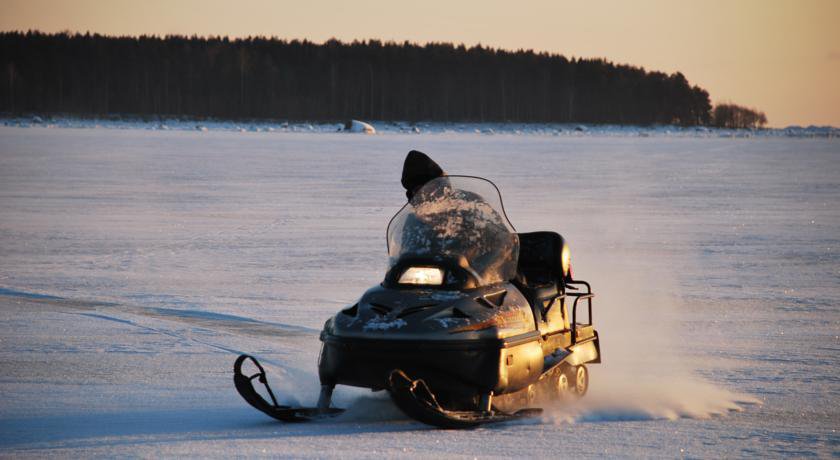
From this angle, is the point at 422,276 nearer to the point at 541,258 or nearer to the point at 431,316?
the point at 431,316

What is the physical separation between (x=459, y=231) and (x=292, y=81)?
398 ft

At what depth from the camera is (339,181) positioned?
23188 millimetres

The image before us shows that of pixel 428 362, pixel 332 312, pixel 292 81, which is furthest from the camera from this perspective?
pixel 292 81

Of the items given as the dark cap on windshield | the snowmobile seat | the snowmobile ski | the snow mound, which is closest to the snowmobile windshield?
the dark cap on windshield

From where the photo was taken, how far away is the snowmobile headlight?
202 inches

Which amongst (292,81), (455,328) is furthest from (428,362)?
(292,81)

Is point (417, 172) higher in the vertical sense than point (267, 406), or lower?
higher

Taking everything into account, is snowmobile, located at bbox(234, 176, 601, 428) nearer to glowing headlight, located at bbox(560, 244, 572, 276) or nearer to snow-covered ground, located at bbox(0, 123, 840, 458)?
glowing headlight, located at bbox(560, 244, 572, 276)

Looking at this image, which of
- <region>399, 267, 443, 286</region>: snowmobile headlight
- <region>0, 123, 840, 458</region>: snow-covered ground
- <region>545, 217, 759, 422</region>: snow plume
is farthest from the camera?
<region>545, 217, 759, 422</region>: snow plume

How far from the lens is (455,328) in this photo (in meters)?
4.82

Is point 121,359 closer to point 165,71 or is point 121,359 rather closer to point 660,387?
point 660,387

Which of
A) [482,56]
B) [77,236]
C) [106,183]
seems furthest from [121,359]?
[482,56]

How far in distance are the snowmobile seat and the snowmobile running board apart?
128 cm

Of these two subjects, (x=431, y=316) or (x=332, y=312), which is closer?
(x=431, y=316)
